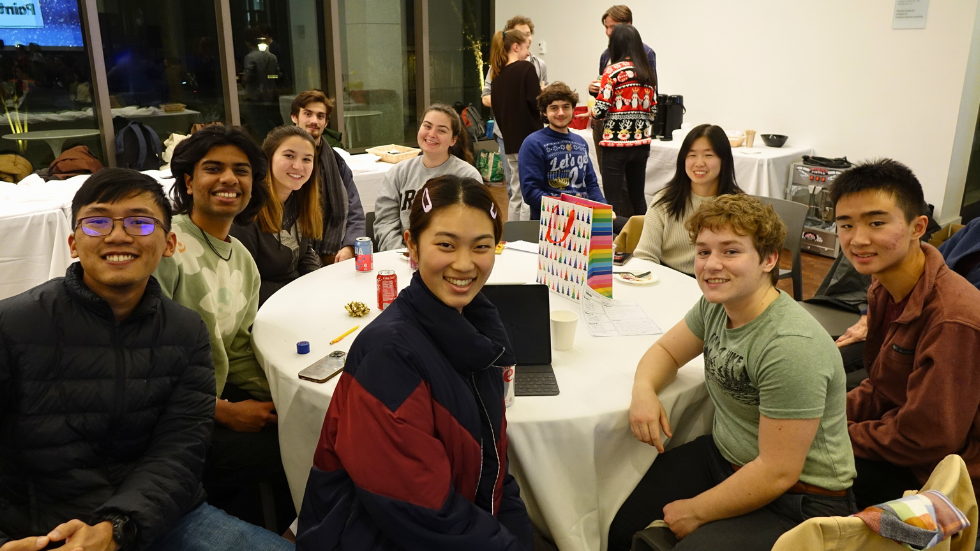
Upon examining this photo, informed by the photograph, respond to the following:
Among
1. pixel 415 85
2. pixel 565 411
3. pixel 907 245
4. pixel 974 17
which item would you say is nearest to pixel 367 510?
pixel 565 411

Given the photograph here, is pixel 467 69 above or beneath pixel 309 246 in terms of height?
above

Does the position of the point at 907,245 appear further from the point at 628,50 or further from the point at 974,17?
the point at 974,17

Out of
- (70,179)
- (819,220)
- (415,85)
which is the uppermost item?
(415,85)

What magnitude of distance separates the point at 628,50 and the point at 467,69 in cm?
423

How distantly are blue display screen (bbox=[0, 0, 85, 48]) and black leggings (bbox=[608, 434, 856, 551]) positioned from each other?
561cm

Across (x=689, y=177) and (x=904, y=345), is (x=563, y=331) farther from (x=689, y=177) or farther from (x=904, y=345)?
(x=689, y=177)

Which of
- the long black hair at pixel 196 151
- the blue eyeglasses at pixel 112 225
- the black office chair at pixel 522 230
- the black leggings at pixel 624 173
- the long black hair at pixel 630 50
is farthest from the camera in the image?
the black leggings at pixel 624 173

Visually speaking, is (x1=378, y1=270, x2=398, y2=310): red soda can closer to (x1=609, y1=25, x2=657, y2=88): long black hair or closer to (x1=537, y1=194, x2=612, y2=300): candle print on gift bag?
(x1=537, y1=194, x2=612, y2=300): candle print on gift bag

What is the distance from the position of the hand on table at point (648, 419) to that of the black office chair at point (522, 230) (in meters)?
1.81

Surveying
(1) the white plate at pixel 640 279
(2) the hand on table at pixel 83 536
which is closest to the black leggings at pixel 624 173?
(1) the white plate at pixel 640 279

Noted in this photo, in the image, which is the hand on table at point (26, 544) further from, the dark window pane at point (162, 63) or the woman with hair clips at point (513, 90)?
the dark window pane at point (162, 63)

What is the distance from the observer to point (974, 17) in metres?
4.84

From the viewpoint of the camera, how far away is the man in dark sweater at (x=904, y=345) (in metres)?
1.64

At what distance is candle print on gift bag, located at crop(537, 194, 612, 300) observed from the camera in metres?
2.26
